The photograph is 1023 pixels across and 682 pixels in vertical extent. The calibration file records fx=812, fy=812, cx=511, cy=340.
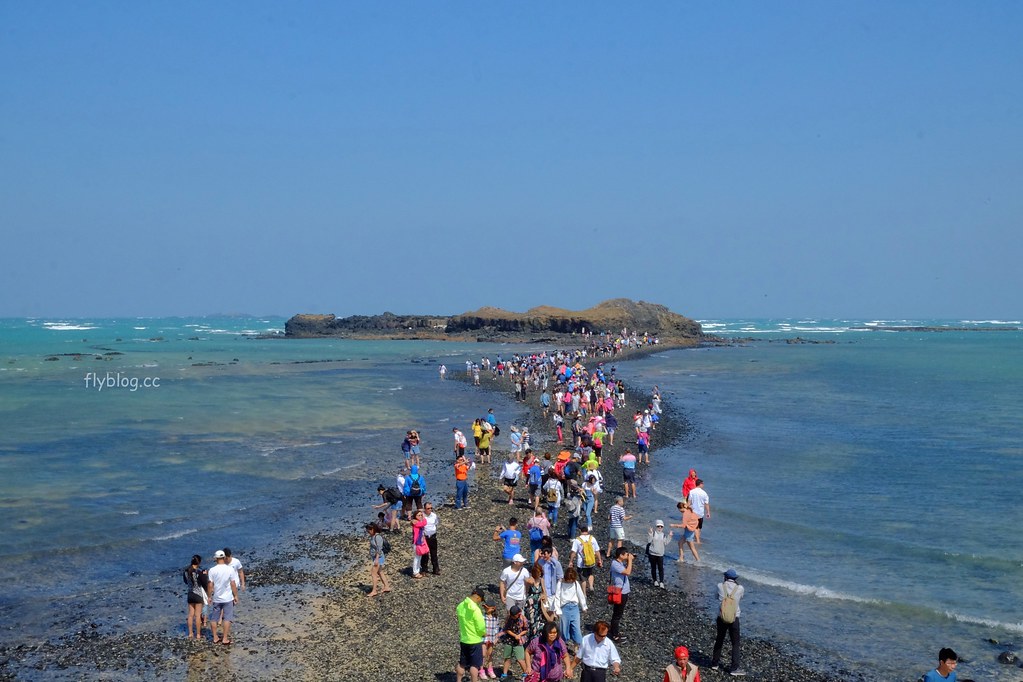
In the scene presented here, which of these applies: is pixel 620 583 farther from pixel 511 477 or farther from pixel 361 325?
pixel 361 325

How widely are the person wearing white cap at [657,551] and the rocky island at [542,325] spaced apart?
82.4 meters

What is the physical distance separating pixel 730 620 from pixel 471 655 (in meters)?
3.34

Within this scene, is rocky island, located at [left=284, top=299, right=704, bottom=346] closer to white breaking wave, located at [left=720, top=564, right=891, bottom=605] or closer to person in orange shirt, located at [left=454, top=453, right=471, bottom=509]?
person in orange shirt, located at [left=454, top=453, right=471, bottom=509]

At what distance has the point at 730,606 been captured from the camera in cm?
1013

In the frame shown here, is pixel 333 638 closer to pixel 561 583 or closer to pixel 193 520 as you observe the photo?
pixel 561 583

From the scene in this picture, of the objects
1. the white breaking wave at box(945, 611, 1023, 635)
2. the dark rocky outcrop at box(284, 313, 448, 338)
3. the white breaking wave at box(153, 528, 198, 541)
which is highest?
the dark rocky outcrop at box(284, 313, 448, 338)

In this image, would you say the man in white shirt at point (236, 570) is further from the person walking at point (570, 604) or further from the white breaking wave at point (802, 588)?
the white breaking wave at point (802, 588)

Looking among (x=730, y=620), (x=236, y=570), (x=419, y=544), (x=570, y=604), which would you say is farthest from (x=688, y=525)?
(x=236, y=570)

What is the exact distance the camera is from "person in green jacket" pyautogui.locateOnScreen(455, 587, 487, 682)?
9.19 meters

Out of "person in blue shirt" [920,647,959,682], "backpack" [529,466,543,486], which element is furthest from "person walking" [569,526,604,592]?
"backpack" [529,466,543,486]

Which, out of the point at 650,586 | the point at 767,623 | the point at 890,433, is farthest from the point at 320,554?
the point at 890,433

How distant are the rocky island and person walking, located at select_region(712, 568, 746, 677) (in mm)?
85448

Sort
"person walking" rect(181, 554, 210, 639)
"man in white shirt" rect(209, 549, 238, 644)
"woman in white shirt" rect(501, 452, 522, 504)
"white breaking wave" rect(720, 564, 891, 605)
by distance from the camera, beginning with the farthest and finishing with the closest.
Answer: "woman in white shirt" rect(501, 452, 522, 504)
"white breaking wave" rect(720, 564, 891, 605)
"person walking" rect(181, 554, 210, 639)
"man in white shirt" rect(209, 549, 238, 644)

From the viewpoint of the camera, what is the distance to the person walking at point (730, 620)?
1012 centimetres
